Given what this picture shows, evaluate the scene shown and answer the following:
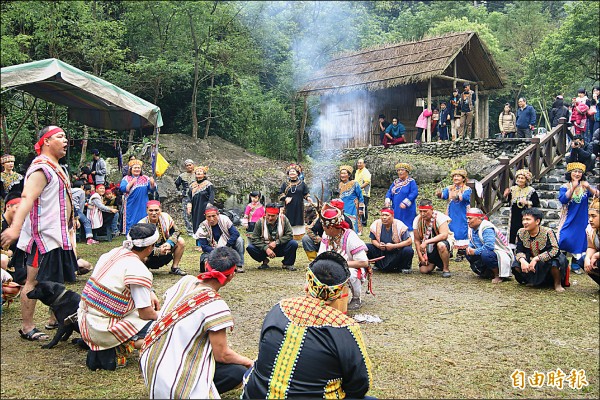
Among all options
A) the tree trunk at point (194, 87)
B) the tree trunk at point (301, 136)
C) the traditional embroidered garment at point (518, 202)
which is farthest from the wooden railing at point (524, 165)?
the tree trunk at point (301, 136)

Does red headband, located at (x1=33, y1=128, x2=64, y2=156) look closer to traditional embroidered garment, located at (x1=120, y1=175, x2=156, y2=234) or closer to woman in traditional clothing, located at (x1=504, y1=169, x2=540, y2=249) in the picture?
traditional embroidered garment, located at (x1=120, y1=175, x2=156, y2=234)

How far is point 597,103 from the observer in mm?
13039

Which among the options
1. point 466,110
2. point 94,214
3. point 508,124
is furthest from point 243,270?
point 508,124

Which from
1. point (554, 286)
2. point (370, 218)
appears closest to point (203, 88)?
point (370, 218)

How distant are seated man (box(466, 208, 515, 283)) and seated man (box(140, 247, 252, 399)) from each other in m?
4.94

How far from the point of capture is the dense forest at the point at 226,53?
1460cm

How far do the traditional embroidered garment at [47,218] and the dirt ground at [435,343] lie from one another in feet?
2.90

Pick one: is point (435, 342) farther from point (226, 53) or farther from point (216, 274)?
point (226, 53)

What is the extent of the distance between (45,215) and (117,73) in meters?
13.2

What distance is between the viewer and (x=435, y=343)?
16.3 feet

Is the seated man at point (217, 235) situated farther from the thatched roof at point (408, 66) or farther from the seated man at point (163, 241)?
the thatched roof at point (408, 66)

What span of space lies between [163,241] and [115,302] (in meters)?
3.64

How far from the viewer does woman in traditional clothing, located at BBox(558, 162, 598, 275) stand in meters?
7.87

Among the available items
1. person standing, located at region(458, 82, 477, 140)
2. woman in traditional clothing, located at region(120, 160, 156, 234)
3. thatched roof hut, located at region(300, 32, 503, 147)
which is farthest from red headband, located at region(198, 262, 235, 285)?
thatched roof hut, located at region(300, 32, 503, 147)
